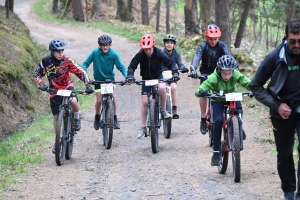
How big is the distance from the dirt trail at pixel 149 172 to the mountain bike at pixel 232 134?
0.22 meters

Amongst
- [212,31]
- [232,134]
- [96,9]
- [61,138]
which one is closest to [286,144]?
[232,134]

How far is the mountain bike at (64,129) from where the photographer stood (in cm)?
948

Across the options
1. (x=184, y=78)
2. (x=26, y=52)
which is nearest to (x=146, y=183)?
(x=26, y=52)

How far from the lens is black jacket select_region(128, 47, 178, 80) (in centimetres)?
1097

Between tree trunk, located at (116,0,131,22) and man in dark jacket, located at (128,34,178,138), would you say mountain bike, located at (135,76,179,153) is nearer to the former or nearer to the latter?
man in dark jacket, located at (128,34,178,138)

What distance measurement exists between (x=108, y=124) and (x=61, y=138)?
4.90 ft

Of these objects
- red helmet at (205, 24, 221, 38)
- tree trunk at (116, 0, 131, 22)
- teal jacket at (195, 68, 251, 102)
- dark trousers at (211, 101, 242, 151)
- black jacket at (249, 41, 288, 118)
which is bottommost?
dark trousers at (211, 101, 242, 151)

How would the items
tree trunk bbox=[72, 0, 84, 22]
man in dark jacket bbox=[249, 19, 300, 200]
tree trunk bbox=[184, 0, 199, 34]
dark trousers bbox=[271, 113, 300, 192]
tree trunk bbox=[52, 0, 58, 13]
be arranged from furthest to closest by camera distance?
1. tree trunk bbox=[52, 0, 58, 13]
2. tree trunk bbox=[72, 0, 84, 22]
3. tree trunk bbox=[184, 0, 199, 34]
4. dark trousers bbox=[271, 113, 300, 192]
5. man in dark jacket bbox=[249, 19, 300, 200]

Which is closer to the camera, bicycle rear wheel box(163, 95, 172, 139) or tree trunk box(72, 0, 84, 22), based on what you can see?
bicycle rear wheel box(163, 95, 172, 139)

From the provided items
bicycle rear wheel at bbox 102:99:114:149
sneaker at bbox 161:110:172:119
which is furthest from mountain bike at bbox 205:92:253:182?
bicycle rear wheel at bbox 102:99:114:149

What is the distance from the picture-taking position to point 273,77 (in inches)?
239

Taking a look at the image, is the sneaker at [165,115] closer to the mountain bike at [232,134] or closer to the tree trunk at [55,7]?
the mountain bike at [232,134]

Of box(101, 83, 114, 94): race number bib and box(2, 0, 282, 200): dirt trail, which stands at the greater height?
box(101, 83, 114, 94): race number bib

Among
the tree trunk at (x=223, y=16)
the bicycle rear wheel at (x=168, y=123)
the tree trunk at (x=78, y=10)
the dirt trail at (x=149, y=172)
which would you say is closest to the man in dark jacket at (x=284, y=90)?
the dirt trail at (x=149, y=172)
